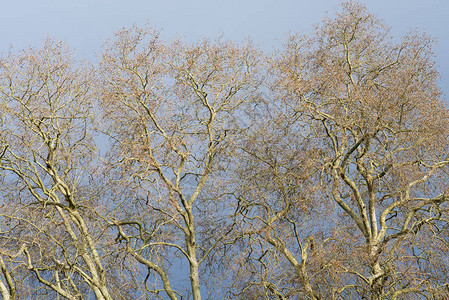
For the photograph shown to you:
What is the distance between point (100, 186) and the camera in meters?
12.4

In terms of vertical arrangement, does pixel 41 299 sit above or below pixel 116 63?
below

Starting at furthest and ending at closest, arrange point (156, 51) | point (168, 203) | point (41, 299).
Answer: point (156, 51), point (41, 299), point (168, 203)

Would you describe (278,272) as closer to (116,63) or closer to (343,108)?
(343,108)

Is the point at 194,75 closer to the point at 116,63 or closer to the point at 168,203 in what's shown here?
the point at 116,63

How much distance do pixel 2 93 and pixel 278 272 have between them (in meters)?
7.16

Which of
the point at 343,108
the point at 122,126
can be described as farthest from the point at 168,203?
the point at 343,108

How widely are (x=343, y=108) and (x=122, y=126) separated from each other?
16.3ft

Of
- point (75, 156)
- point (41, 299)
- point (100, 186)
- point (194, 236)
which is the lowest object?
point (41, 299)

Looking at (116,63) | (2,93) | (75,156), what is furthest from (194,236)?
(2,93)

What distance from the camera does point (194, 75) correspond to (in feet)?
43.8

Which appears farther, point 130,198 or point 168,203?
point 130,198

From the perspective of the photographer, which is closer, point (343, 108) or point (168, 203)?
point (168, 203)

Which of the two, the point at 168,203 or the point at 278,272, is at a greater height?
the point at 168,203

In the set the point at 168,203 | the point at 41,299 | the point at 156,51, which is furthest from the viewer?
the point at 156,51
